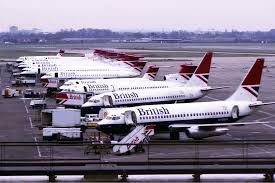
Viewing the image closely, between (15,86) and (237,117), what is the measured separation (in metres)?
65.7

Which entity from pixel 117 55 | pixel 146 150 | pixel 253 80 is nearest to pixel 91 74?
pixel 117 55

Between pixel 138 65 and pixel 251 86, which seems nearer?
pixel 251 86

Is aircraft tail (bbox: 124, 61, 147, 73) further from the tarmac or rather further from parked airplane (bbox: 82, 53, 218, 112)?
parked airplane (bbox: 82, 53, 218, 112)

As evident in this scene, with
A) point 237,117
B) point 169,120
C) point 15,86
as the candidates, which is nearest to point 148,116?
point 169,120

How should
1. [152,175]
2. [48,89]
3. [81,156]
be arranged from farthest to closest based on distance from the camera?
Result: [48,89] → [81,156] → [152,175]

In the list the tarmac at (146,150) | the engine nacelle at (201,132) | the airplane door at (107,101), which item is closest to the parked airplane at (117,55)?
the tarmac at (146,150)

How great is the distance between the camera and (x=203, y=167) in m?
20.9

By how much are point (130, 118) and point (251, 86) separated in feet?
39.3

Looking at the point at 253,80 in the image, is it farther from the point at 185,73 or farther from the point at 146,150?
the point at 185,73

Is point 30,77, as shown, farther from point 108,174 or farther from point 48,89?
point 108,174

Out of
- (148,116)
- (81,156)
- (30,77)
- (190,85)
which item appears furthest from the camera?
(30,77)

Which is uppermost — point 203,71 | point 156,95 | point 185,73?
point 203,71

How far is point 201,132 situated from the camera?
4784 cm

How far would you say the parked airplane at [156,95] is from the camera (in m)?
63.0
